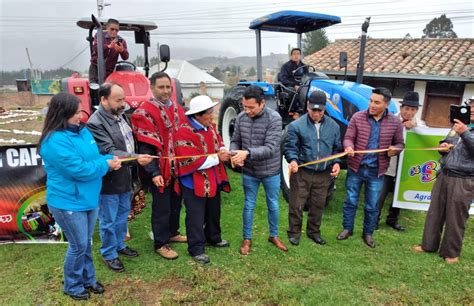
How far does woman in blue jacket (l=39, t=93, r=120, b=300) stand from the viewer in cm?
267

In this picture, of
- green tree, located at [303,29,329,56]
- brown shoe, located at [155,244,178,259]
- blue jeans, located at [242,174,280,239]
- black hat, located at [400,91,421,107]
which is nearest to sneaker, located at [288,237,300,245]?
blue jeans, located at [242,174,280,239]

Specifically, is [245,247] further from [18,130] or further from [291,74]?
[18,130]

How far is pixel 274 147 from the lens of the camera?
3.70 m

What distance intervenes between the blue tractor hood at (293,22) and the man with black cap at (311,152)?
240 centimetres

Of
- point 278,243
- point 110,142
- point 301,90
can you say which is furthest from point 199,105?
point 301,90

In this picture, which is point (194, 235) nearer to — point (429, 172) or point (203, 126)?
point (203, 126)

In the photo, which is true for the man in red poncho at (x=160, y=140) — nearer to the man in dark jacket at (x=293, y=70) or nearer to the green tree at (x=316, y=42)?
the man in dark jacket at (x=293, y=70)

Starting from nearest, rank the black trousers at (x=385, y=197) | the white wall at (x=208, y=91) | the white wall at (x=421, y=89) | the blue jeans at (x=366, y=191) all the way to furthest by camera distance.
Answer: the blue jeans at (x=366, y=191) → the black trousers at (x=385, y=197) → the white wall at (x=421, y=89) → the white wall at (x=208, y=91)

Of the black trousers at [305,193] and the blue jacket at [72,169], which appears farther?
the black trousers at [305,193]

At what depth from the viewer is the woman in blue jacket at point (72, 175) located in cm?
267

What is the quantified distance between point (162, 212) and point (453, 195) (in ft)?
10.0

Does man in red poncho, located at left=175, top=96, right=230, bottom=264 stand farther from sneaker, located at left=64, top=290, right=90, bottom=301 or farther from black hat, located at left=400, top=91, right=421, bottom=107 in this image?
black hat, located at left=400, top=91, right=421, bottom=107

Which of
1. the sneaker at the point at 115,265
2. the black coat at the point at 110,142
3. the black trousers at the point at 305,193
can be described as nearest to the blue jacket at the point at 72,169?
the black coat at the point at 110,142

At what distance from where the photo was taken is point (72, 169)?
105 inches
